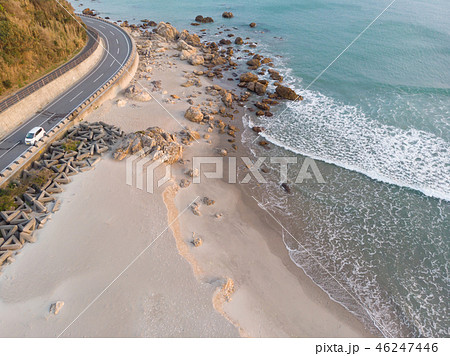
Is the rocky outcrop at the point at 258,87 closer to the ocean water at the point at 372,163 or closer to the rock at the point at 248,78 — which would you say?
the rock at the point at 248,78

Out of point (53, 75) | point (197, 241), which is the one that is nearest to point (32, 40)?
point (53, 75)

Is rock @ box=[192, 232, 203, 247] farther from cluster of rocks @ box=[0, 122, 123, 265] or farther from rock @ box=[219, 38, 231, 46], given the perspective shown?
rock @ box=[219, 38, 231, 46]

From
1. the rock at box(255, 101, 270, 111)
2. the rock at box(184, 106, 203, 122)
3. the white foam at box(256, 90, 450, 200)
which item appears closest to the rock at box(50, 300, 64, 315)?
the rock at box(184, 106, 203, 122)

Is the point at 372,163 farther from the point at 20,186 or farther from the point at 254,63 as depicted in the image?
the point at 20,186

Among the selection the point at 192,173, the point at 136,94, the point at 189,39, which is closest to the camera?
the point at 192,173

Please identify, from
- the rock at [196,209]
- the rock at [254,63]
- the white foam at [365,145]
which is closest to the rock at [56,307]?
the rock at [196,209]

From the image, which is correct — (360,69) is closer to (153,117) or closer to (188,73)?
(188,73)

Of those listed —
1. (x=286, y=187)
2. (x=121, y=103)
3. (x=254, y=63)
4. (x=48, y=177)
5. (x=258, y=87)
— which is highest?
(x=254, y=63)
